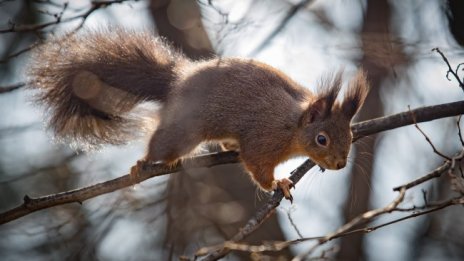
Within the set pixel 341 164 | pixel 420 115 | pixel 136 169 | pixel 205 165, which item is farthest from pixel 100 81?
pixel 420 115

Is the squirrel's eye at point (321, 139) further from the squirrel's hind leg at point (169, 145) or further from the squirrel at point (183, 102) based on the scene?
the squirrel's hind leg at point (169, 145)

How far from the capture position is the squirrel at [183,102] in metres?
3.98

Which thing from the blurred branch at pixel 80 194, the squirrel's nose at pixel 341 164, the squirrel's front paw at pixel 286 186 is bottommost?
the blurred branch at pixel 80 194

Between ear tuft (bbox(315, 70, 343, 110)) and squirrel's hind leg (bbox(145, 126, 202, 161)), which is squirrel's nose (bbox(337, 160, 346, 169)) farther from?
squirrel's hind leg (bbox(145, 126, 202, 161))

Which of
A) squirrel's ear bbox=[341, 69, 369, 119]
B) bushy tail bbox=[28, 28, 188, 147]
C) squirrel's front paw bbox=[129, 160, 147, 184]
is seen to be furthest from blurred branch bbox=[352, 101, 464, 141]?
bushy tail bbox=[28, 28, 188, 147]

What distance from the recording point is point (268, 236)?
16.4 ft

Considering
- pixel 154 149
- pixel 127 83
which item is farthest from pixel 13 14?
pixel 154 149

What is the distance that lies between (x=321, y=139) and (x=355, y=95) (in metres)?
0.38

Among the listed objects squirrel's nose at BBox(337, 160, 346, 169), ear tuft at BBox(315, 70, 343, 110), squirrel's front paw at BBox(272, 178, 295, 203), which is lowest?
squirrel's front paw at BBox(272, 178, 295, 203)

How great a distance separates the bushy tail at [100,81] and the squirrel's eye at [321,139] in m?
1.15

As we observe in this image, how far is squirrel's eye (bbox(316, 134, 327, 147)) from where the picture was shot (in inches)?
153

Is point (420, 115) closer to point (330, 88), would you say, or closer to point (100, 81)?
point (330, 88)

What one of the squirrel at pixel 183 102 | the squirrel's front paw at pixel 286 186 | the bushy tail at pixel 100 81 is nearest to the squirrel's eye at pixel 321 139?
the squirrel at pixel 183 102

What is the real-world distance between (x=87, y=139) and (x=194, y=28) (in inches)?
60.0
